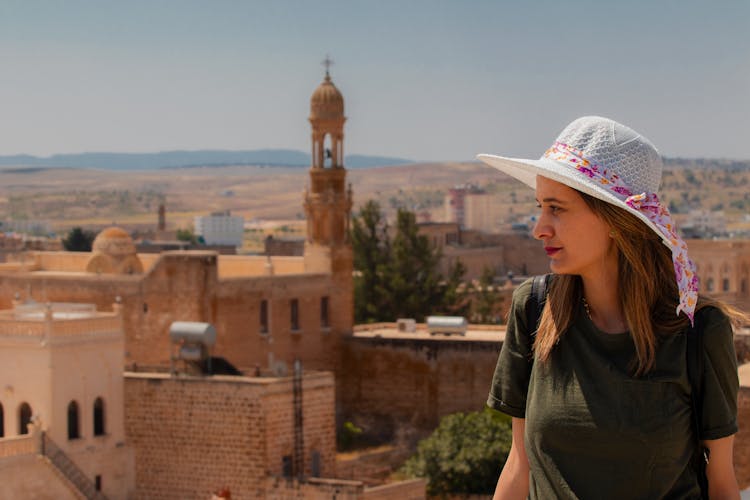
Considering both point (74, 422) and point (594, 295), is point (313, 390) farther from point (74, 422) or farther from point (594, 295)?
point (594, 295)

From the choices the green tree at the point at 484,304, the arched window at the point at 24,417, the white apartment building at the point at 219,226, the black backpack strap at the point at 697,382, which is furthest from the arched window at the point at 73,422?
the white apartment building at the point at 219,226

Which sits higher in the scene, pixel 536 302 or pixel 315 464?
pixel 536 302

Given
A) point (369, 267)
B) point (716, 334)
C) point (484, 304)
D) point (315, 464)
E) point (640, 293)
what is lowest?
point (315, 464)

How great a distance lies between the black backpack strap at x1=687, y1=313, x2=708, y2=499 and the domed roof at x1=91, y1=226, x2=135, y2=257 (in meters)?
31.0

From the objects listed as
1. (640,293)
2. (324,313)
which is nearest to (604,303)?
(640,293)

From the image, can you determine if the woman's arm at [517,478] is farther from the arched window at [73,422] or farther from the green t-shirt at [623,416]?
the arched window at [73,422]

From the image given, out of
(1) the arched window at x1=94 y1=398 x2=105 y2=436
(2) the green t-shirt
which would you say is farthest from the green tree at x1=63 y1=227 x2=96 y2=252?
(2) the green t-shirt

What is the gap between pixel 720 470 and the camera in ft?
14.8

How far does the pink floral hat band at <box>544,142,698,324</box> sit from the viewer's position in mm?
4438

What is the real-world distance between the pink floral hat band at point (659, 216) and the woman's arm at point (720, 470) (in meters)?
0.37

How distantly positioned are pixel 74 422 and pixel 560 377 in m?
24.8

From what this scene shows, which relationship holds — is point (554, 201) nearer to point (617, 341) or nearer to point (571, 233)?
point (571, 233)

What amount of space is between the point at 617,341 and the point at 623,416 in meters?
0.24

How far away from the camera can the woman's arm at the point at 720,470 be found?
4.50 meters
